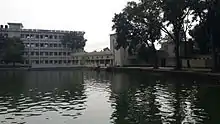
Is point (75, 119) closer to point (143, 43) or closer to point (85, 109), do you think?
point (85, 109)

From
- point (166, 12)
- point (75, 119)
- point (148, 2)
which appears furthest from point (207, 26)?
point (75, 119)

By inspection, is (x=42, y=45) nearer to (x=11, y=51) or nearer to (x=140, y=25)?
(x=11, y=51)

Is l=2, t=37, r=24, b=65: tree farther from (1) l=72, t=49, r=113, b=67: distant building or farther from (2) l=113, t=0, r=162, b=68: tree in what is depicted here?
(2) l=113, t=0, r=162, b=68: tree

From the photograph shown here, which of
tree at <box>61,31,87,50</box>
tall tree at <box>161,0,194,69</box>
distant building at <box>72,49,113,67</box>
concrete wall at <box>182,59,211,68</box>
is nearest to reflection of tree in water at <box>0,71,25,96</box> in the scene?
tall tree at <box>161,0,194,69</box>

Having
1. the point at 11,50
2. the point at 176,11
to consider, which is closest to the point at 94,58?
the point at 11,50

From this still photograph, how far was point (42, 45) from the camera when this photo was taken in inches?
4633

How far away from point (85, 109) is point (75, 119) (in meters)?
2.66

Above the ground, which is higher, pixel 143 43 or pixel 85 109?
pixel 143 43

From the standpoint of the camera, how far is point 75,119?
41.6ft

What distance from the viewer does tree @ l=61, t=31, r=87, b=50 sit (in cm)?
11344

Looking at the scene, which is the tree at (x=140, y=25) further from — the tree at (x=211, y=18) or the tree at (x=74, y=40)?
the tree at (x=74, y=40)

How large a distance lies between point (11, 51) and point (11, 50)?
1.51 feet

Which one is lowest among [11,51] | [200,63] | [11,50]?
[200,63]

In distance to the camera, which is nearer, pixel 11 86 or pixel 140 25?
pixel 11 86
